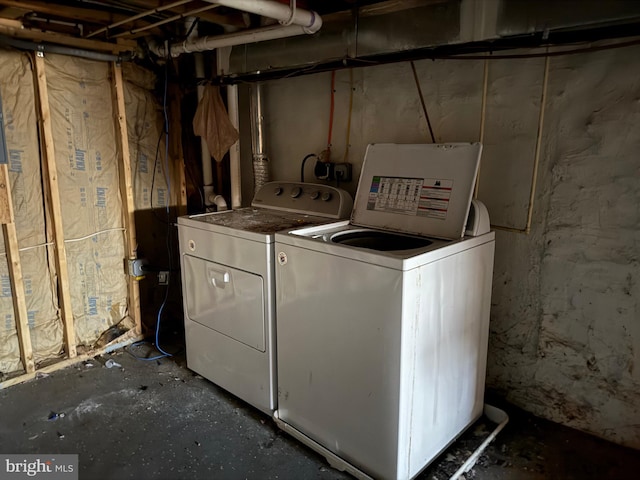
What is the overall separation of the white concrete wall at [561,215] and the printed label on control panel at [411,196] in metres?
0.28

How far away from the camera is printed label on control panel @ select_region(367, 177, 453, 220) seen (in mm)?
1998

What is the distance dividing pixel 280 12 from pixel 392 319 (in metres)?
1.34

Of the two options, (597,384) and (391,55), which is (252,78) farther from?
(597,384)

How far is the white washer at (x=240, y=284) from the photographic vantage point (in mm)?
2088

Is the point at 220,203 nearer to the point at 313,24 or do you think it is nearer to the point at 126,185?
the point at 126,185

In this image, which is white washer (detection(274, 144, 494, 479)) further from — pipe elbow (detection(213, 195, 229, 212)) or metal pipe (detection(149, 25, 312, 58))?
pipe elbow (detection(213, 195, 229, 212))

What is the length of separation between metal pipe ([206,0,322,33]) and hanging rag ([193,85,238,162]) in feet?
3.06

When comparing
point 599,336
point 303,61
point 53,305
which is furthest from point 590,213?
point 53,305

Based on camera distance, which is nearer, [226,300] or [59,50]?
[226,300]

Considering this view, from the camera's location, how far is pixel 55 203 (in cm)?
A: 254

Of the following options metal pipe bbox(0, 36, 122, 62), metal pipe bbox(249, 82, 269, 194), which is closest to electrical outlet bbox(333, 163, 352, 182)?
metal pipe bbox(249, 82, 269, 194)

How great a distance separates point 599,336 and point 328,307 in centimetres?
118

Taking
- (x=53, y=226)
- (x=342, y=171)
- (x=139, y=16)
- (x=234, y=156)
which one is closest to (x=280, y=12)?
(x=139, y=16)

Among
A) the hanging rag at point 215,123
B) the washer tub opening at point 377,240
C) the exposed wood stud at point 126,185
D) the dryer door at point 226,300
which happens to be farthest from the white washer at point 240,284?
the exposed wood stud at point 126,185
